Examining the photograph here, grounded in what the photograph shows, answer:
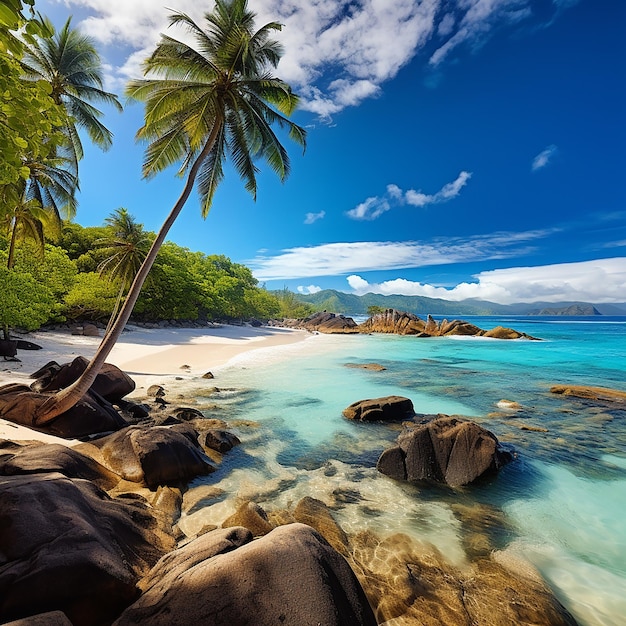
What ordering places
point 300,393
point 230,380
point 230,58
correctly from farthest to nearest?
point 230,380 < point 300,393 < point 230,58

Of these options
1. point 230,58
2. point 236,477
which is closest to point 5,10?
point 236,477

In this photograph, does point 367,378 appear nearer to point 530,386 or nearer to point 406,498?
point 530,386

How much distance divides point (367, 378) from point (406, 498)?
13.8 metres

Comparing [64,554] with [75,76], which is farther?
[75,76]

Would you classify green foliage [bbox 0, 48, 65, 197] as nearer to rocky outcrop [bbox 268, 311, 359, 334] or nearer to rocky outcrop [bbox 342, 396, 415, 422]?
rocky outcrop [bbox 342, 396, 415, 422]

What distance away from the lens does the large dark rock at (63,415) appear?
780 centimetres

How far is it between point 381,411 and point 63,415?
928 centimetres

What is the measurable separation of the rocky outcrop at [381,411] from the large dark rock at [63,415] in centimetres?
738

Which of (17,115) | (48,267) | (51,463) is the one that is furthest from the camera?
(48,267)

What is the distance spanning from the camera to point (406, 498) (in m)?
6.47

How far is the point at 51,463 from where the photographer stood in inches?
195

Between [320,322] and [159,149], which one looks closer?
[159,149]

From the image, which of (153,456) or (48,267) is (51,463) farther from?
(48,267)

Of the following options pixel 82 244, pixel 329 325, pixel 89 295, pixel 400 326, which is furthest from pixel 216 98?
pixel 329 325
